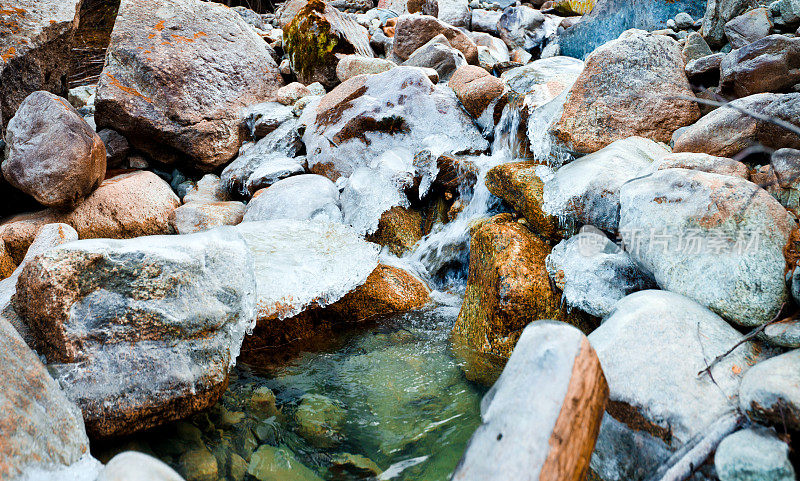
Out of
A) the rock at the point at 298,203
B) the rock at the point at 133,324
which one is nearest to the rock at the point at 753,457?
the rock at the point at 133,324

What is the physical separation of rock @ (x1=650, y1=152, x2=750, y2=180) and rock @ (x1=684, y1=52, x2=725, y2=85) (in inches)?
61.7

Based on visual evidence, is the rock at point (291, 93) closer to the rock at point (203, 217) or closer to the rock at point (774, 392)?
the rock at point (203, 217)

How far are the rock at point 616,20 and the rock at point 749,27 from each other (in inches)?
138

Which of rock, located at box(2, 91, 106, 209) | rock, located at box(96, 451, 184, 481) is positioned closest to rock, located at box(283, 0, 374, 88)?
rock, located at box(2, 91, 106, 209)

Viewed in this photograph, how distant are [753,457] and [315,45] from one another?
28.3 feet

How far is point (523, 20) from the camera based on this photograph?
42.2 feet

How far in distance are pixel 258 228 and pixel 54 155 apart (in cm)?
264

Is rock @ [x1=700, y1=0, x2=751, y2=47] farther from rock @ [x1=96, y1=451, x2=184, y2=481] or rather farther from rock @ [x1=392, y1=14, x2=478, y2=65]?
rock @ [x1=96, y1=451, x2=184, y2=481]

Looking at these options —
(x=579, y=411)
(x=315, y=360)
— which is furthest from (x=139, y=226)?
(x=579, y=411)

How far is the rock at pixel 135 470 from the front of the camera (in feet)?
5.18

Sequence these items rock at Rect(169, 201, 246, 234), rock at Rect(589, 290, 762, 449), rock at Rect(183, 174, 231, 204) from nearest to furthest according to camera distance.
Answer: rock at Rect(589, 290, 762, 449) → rock at Rect(169, 201, 246, 234) → rock at Rect(183, 174, 231, 204)

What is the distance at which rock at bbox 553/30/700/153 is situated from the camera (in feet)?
13.4

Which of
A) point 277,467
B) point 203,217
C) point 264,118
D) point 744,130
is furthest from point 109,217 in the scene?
point 744,130

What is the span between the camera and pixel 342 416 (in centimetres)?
291
